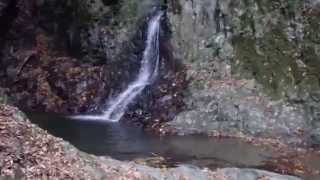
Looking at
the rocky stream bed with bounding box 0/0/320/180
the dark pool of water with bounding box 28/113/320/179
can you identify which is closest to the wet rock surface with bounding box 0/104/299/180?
the rocky stream bed with bounding box 0/0/320/180

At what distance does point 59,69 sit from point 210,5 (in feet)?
18.2

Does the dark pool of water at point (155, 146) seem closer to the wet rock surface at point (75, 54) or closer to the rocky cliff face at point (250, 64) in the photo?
the rocky cliff face at point (250, 64)

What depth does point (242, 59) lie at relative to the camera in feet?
48.3

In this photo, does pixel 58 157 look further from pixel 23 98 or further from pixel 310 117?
pixel 23 98

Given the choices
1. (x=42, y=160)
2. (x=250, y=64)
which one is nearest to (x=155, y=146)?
(x=250, y=64)

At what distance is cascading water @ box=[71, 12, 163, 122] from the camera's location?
15.6 metres

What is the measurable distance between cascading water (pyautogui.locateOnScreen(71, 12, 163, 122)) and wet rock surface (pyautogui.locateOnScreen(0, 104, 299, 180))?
24.9ft

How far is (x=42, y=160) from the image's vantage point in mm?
6398

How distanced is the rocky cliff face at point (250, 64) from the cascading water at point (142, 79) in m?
0.80

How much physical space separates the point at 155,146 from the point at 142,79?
14.8ft

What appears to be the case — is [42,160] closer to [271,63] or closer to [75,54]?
[271,63]

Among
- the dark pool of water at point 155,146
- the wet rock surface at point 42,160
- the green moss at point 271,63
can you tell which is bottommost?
the dark pool of water at point 155,146

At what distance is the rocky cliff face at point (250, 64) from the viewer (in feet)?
43.8

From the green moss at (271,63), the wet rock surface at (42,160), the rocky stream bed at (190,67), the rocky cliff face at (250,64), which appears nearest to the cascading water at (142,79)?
the rocky stream bed at (190,67)
